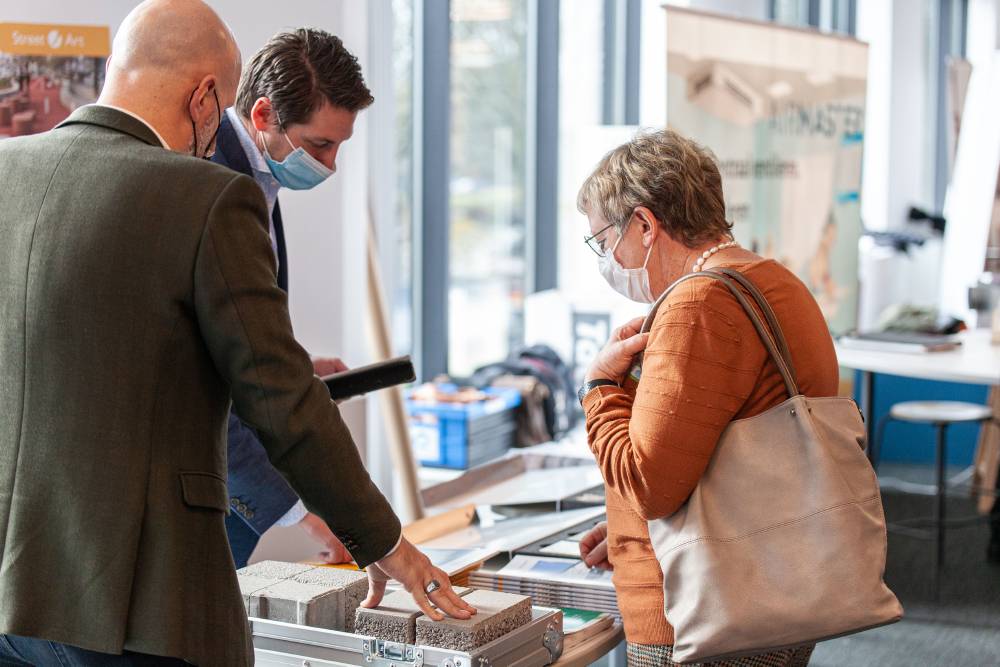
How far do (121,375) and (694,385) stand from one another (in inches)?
27.5

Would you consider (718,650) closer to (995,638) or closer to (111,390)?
(111,390)

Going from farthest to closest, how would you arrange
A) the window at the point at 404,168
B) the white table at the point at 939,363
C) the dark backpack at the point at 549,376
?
the window at the point at 404,168 < the dark backpack at the point at 549,376 < the white table at the point at 939,363

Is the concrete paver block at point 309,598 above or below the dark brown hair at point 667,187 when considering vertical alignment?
below

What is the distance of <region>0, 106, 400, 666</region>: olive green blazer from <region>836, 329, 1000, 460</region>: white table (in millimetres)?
3336

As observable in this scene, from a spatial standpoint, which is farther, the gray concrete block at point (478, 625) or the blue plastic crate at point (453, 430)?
the blue plastic crate at point (453, 430)

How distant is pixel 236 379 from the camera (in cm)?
128

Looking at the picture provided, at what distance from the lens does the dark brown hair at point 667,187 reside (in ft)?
5.43

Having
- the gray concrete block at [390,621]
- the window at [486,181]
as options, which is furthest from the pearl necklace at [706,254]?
the window at [486,181]

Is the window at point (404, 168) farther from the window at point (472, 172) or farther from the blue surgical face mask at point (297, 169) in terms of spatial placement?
the blue surgical face mask at point (297, 169)

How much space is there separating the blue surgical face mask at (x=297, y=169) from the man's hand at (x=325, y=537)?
593 millimetres

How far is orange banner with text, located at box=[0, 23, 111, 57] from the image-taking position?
237cm

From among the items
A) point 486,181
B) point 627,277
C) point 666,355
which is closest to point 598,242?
point 627,277

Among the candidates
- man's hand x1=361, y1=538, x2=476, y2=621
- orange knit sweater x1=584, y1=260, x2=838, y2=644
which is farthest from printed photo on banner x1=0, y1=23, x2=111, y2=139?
orange knit sweater x1=584, y1=260, x2=838, y2=644

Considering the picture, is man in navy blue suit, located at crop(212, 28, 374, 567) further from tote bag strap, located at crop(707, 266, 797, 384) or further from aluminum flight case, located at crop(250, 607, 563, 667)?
tote bag strap, located at crop(707, 266, 797, 384)
